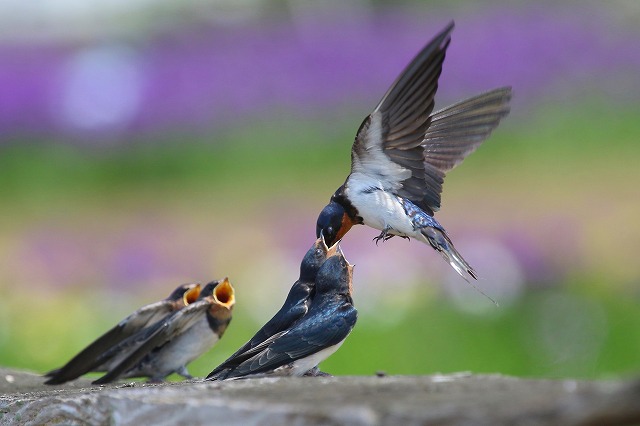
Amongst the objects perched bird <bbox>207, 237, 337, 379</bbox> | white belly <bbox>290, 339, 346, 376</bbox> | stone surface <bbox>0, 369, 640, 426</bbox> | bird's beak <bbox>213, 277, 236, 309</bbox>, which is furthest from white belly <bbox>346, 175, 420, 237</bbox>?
stone surface <bbox>0, 369, 640, 426</bbox>

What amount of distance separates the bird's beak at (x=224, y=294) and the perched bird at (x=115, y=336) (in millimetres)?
161

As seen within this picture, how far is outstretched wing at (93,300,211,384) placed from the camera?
421cm

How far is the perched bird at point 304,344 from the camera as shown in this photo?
353 cm

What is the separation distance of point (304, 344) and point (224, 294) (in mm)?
940

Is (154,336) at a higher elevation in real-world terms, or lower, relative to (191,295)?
lower

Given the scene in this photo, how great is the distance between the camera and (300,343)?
354cm

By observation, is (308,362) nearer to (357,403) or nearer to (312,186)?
(357,403)

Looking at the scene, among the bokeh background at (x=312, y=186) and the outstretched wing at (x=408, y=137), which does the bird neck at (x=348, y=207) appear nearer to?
the outstretched wing at (x=408, y=137)

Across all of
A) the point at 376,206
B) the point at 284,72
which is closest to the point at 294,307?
the point at 376,206

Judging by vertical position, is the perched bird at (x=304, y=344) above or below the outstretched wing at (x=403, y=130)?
below

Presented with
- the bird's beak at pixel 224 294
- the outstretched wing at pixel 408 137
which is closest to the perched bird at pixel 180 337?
the bird's beak at pixel 224 294

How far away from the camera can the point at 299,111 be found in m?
11.3

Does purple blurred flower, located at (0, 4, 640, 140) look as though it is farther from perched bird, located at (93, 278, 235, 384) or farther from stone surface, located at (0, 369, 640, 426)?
stone surface, located at (0, 369, 640, 426)

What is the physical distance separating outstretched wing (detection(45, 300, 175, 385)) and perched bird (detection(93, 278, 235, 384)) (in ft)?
0.17
